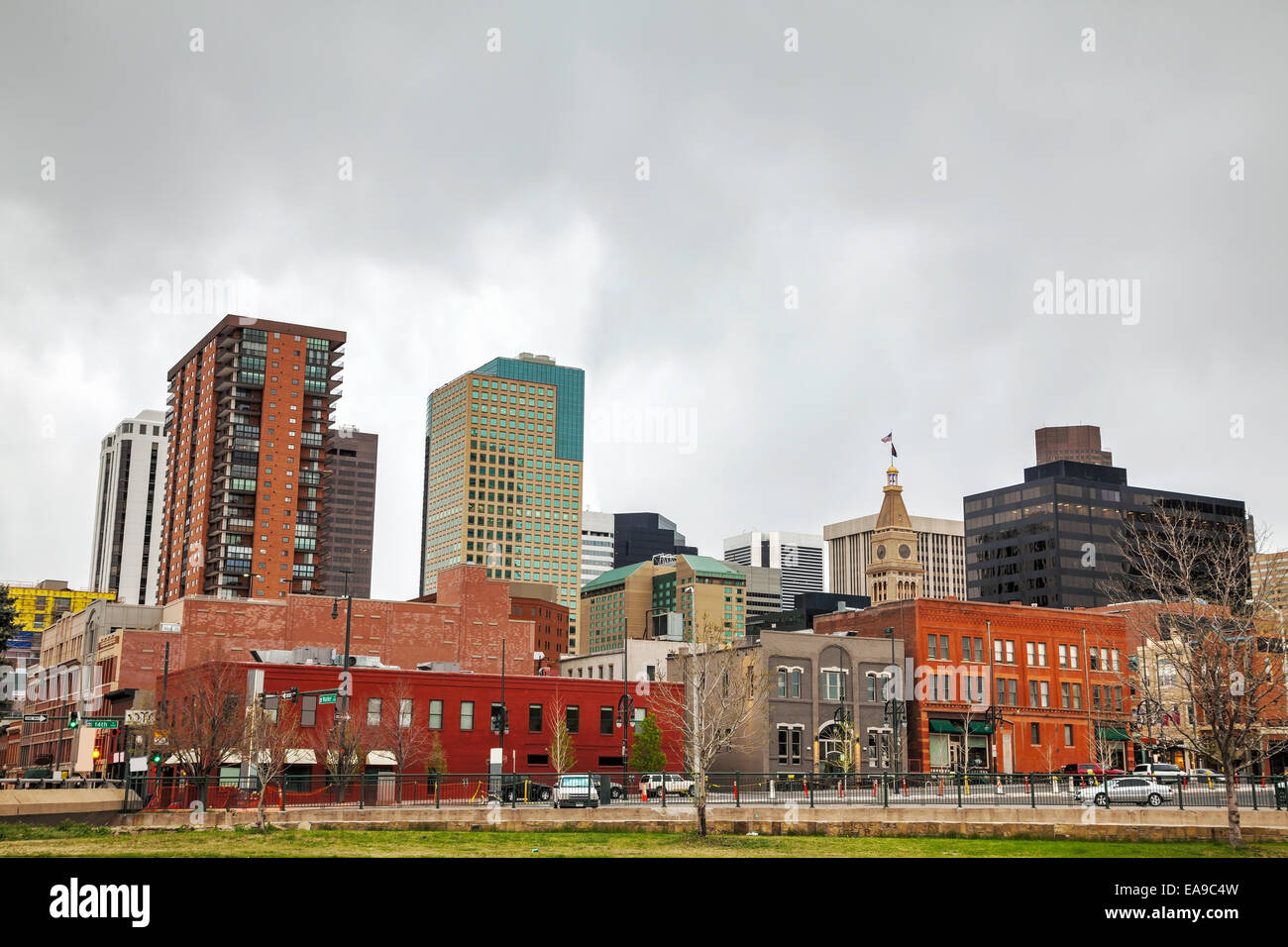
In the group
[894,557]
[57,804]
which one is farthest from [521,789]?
[894,557]

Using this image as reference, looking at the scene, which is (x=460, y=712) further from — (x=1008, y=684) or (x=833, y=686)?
(x=1008, y=684)

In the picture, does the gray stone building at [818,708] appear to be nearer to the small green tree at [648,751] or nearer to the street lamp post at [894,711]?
the street lamp post at [894,711]

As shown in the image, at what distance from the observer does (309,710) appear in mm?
67688

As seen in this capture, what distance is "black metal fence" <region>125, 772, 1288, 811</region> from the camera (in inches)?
1569

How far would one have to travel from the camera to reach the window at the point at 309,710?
67.1 m

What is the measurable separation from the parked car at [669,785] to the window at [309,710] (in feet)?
66.3

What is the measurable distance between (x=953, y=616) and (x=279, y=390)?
130m

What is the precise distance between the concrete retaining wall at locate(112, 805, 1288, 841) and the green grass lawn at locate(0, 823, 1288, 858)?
37.2 inches

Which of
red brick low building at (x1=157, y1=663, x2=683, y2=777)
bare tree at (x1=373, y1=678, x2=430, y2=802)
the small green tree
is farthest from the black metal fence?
the small green tree

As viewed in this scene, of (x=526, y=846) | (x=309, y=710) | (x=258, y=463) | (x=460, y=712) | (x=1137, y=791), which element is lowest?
(x=526, y=846)

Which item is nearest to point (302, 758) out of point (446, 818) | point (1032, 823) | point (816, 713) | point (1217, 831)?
point (446, 818)

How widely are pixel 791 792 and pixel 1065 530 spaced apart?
158 m

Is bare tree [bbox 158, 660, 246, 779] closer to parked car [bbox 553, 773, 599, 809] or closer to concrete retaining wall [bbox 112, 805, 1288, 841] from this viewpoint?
concrete retaining wall [bbox 112, 805, 1288, 841]
